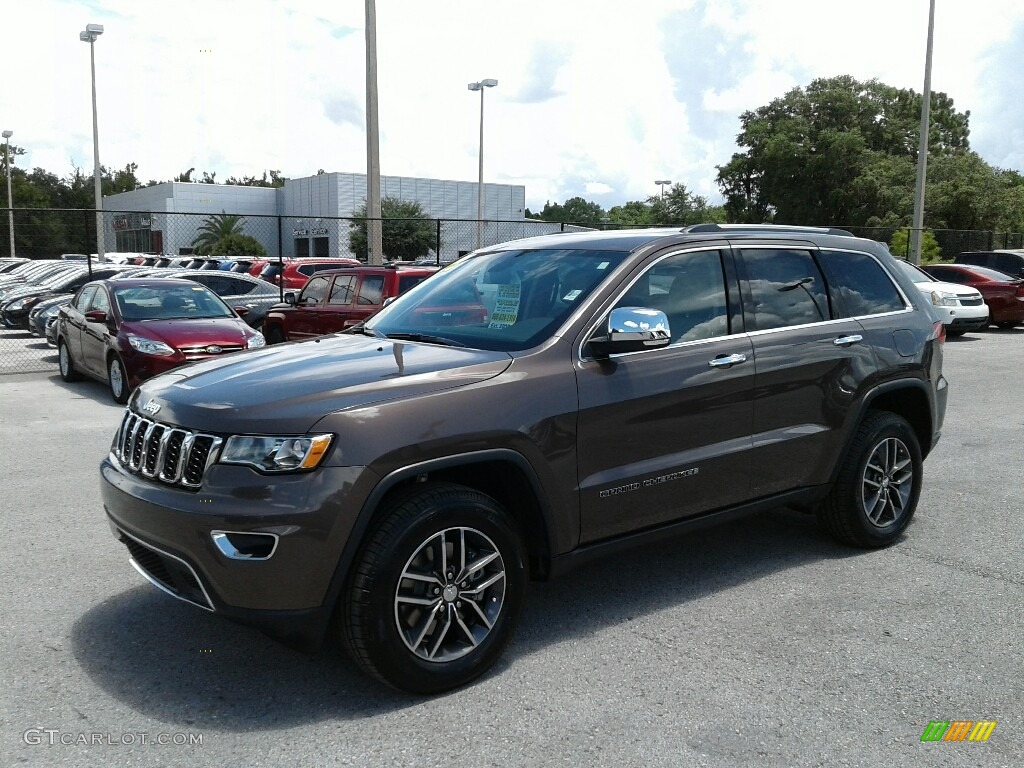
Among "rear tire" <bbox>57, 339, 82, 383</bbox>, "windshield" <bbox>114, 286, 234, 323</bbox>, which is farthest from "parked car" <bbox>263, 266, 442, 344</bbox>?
"rear tire" <bbox>57, 339, 82, 383</bbox>

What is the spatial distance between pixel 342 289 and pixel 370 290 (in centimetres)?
56

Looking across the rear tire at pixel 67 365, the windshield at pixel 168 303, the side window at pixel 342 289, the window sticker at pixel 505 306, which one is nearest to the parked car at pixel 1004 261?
the side window at pixel 342 289

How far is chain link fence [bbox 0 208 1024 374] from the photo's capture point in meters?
22.0

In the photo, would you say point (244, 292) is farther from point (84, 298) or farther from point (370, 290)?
point (370, 290)

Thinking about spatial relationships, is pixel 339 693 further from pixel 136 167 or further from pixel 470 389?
pixel 136 167

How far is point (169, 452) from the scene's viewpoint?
11.8 ft

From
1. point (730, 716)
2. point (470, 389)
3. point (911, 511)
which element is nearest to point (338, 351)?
point (470, 389)

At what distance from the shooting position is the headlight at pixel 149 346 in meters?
10.8

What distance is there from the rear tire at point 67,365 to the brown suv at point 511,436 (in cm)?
949

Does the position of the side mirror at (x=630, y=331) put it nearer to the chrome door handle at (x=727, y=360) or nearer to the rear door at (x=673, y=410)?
the rear door at (x=673, y=410)

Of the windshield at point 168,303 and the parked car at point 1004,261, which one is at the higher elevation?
the parked car at point 1004,261

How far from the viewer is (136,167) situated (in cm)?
11606

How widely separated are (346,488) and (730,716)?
1650mm
